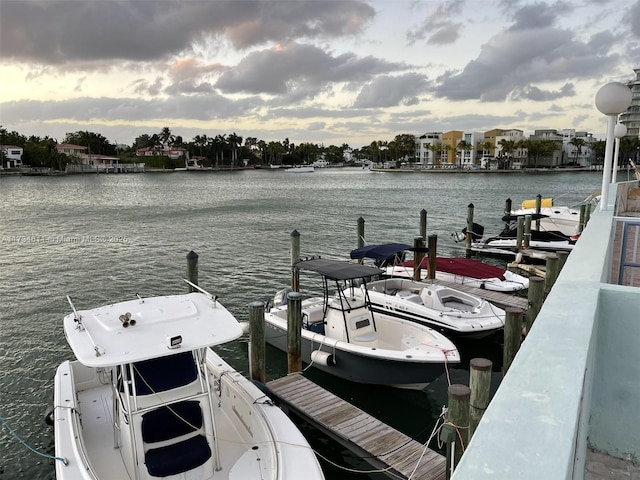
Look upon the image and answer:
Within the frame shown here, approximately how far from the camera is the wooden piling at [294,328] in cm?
1079

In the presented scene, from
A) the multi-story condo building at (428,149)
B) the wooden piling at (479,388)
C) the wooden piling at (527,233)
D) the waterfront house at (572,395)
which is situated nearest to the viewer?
the waterfront house at (572,395)

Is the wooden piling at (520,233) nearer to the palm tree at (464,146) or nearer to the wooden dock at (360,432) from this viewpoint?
the wooden dock at (360,432)

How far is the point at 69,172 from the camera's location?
504 feet

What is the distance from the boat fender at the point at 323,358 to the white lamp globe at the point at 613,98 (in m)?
7.59

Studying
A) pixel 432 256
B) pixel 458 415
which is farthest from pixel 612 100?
pixel 432 256

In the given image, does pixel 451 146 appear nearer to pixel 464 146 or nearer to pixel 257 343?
pixel 464 146

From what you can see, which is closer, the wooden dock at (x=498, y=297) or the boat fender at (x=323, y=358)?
the boat fender at (x=323, y=358)

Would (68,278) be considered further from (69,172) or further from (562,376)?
(69,172)

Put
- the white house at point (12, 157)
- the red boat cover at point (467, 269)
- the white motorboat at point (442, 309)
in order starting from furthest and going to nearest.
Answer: the white house at point (12, 157)
the red boat cover at point (467, 269)
the white motorboat at point (442, 309)

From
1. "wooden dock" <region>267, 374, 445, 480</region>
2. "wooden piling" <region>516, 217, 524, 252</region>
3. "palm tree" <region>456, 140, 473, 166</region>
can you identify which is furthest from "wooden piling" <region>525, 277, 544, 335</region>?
"palm tree" <region>456, 140, 473, 166</region>

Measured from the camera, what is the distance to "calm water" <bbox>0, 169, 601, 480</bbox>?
11195 mm

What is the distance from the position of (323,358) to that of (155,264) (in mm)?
16926

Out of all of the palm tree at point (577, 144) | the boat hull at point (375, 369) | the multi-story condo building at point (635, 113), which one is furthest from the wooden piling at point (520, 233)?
the palm tree at point (577, 144)

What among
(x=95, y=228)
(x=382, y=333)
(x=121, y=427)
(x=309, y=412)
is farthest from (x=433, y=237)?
(x=95, y=228)
